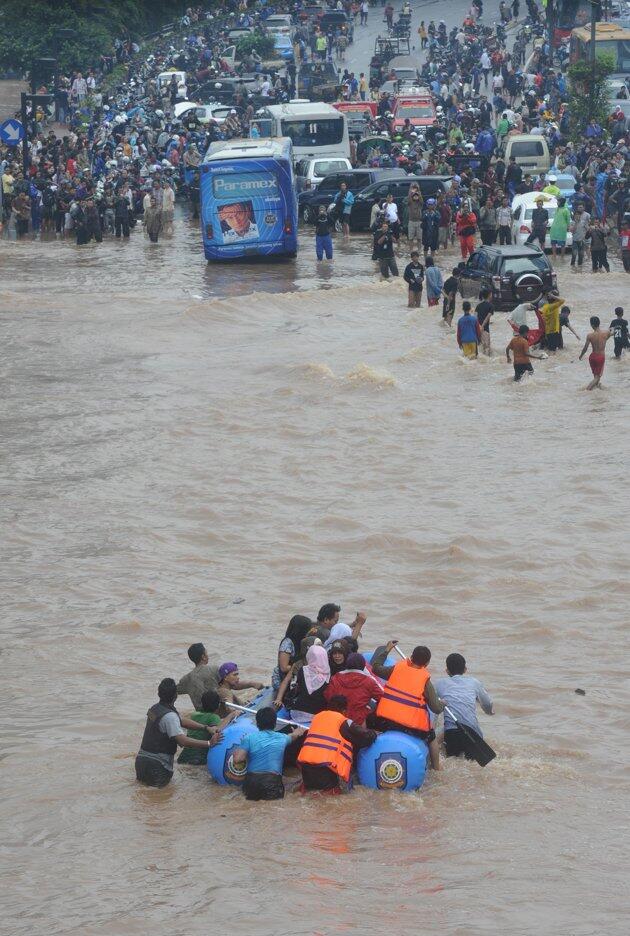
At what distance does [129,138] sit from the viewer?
47.3 m

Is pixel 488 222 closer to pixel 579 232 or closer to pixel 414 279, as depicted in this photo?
pixel 579 232

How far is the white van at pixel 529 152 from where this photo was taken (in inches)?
1576

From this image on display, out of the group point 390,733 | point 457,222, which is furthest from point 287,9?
point 390,733

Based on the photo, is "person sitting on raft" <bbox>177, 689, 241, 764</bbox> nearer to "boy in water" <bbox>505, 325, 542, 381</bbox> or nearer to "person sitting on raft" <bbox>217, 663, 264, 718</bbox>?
"person sitting on raft" <bbox>217, 663, 264, 718</bbox>

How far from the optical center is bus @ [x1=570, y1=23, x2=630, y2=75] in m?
49.1

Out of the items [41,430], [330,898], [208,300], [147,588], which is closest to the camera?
[330,898]

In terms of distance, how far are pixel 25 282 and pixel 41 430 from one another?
10.6 m

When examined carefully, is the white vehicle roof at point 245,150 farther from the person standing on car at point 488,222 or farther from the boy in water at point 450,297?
the boy in water at point 450,297

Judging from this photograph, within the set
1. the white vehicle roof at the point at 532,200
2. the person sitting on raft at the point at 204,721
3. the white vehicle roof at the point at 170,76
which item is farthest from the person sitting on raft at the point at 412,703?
the white vehicle roof at the point at 170,76

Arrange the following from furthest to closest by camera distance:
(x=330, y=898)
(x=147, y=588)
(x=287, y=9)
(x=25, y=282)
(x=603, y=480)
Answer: (x=287, y=9) → (x=25, y=282) → (x=603, y=480) → (x=147, y=588) → (x=330, y=898)

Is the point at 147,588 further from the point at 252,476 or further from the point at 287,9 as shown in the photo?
the point at 287,9

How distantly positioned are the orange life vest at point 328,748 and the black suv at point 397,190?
25544mm

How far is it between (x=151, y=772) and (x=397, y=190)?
1028 inches

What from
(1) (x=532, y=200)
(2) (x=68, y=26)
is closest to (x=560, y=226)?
(1) (x=532, y=200)
